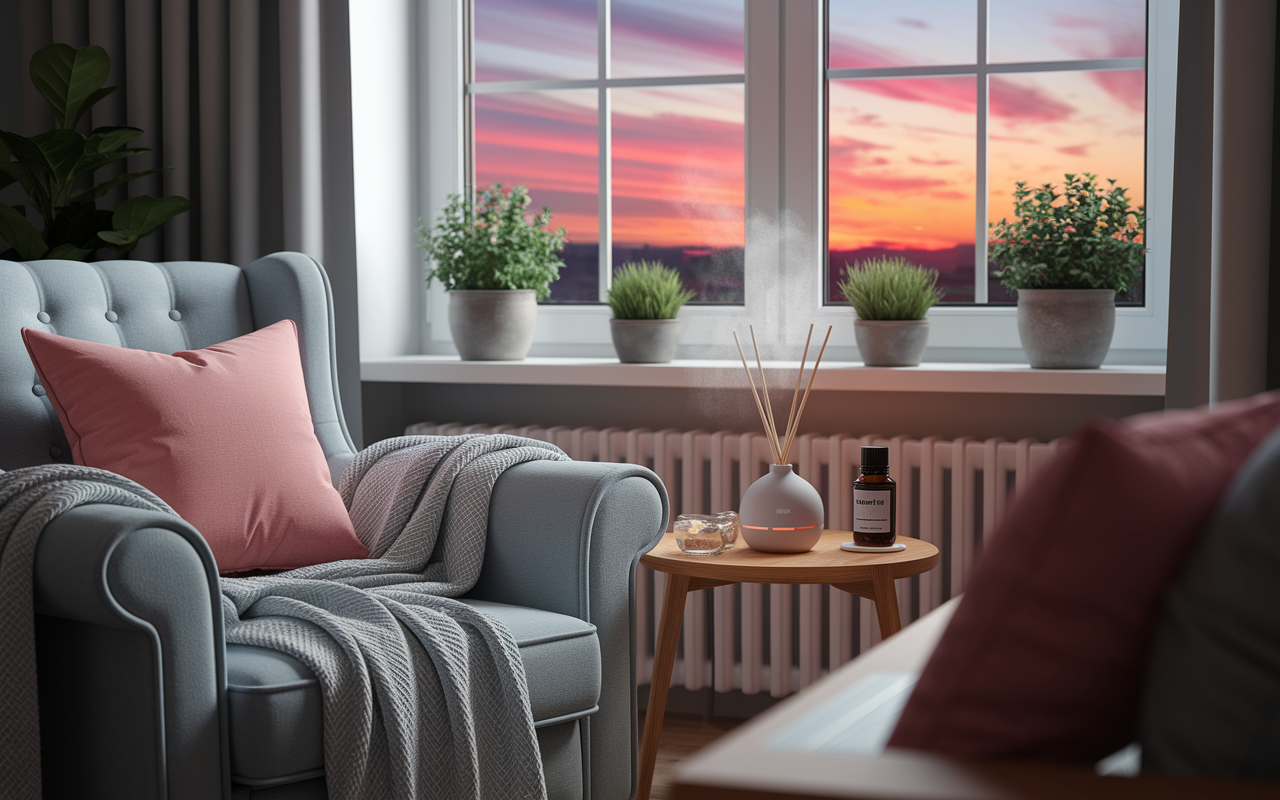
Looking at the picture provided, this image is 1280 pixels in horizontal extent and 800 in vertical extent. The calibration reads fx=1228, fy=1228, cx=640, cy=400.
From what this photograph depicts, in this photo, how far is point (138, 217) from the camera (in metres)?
2.68

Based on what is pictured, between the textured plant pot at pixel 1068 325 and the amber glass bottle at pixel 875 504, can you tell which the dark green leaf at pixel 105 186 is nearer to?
the amber glass bottle at pixel 875 504

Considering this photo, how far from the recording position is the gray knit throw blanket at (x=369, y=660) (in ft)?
4.83

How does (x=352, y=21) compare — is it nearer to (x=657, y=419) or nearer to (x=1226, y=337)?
(x=657, y=419)

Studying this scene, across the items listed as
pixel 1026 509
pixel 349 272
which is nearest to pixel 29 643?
pixel 1026 509

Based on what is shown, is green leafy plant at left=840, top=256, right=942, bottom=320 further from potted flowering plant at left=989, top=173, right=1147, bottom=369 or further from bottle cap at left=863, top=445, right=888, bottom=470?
bottle cap at left=863, top=445, right=888, bottom=470

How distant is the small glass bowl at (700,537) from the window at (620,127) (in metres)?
1.00

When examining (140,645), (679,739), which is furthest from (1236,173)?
(140,645)

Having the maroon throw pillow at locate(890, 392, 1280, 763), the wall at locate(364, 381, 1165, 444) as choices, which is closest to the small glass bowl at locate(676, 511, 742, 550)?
the wall at locate(364, 381, 1165, 444)

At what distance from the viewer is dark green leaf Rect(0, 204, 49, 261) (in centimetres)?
258

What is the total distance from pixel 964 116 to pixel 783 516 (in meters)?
1.23

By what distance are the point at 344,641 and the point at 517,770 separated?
313 millimetres

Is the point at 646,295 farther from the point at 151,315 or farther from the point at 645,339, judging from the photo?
the point at 151,315

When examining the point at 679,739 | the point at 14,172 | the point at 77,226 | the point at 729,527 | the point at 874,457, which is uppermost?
the point at 14,172

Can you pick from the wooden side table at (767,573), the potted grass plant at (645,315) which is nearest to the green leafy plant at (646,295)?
the potted grass plant at (645,315)
